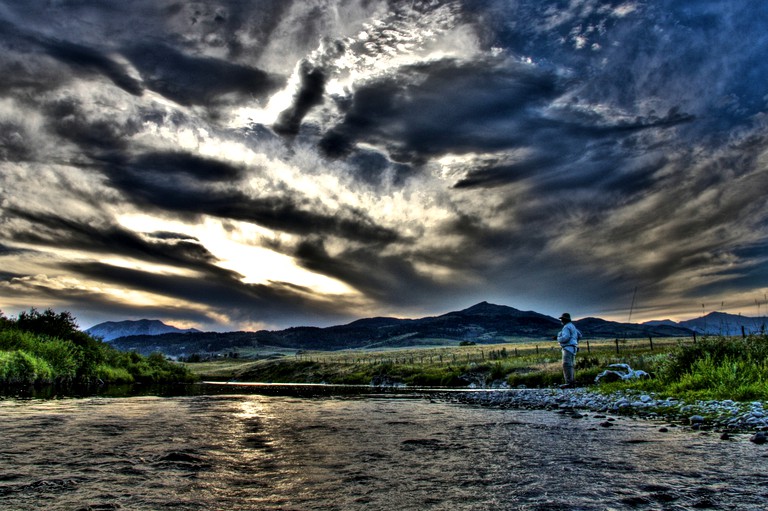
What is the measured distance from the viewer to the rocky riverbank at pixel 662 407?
14.4m

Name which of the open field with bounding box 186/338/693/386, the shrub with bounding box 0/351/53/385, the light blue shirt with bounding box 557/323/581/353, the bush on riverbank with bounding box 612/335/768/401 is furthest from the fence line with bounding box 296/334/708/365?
the shrub with bounding box 0/351/53/385

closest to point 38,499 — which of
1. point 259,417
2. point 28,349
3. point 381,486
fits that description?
point 381,486

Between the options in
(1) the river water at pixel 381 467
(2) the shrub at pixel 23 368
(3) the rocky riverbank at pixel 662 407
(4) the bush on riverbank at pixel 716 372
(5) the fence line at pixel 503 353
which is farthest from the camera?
(5) the fence line at pixel 503 353

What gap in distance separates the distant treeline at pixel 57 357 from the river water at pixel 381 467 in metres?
29.2

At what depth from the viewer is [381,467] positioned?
10648mm

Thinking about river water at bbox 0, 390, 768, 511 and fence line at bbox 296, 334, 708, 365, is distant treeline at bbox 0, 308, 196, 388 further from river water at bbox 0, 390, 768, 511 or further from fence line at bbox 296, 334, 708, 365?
fence line at bbox 296, 334, 708, 365

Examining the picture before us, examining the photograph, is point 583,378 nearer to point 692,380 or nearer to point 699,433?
point 692,380

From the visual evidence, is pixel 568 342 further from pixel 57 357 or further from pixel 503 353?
pixel 503 353

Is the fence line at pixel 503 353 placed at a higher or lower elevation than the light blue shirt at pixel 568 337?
lower

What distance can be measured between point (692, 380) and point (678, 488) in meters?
16.0

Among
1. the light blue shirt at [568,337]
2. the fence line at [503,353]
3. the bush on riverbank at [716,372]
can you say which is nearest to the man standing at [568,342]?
the light blue shirt at [568,337]

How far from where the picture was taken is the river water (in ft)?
25.9

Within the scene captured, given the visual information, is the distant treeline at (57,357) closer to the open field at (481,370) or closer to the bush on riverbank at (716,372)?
the open field at (481,370)

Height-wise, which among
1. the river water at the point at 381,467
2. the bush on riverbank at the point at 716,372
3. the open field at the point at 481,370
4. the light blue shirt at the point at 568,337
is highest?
the light blue shirt at the point at 568,337
